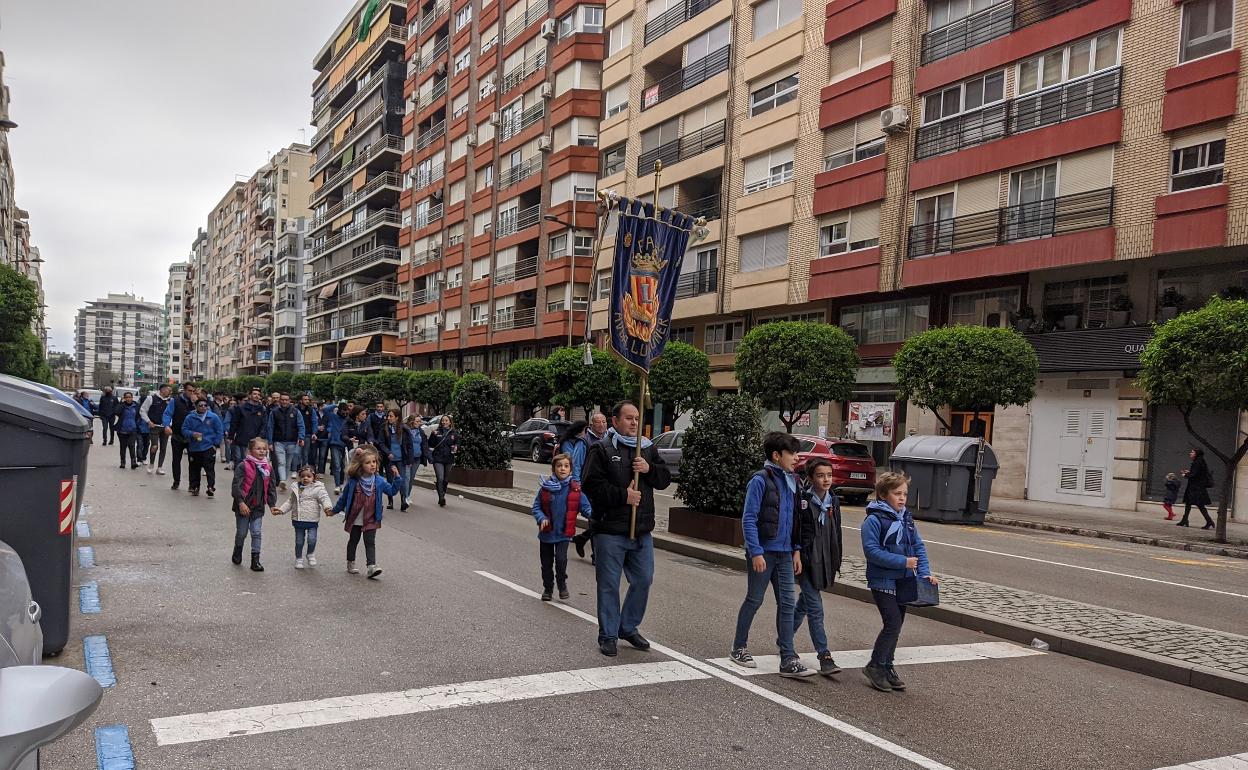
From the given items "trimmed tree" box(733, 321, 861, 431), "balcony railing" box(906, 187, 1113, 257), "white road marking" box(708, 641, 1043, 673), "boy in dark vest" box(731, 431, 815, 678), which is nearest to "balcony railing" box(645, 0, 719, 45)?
"balcony railing" box(906, 187, 1113, 257)

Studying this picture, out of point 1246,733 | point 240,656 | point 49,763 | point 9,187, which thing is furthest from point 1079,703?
point 9,187

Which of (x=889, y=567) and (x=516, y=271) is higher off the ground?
(x=516, y=271)

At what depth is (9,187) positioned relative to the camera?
73.1 metres

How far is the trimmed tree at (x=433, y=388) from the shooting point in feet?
147

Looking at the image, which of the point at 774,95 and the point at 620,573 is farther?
the point at 774,95

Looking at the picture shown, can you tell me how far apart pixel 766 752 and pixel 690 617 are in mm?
2992

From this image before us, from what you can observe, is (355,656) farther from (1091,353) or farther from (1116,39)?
(1116,39)

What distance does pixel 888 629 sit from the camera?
5.29 m

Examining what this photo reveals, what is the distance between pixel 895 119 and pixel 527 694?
23959mm

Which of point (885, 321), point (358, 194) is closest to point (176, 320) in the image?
point (358, 194)

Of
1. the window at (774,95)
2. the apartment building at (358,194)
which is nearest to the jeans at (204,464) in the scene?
the window at (774,95)

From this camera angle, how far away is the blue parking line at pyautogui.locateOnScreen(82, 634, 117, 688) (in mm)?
4818

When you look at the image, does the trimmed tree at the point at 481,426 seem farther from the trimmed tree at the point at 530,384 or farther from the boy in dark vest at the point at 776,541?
the trimmed tree at the point at 530,384

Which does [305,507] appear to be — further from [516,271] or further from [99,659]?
[516,271]
